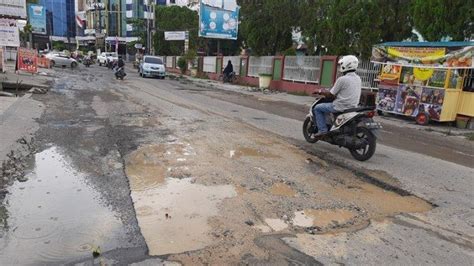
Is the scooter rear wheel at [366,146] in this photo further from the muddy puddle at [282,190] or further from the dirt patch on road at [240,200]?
the muddy puddle at [282,190]

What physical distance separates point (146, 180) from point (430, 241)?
3.51 metres

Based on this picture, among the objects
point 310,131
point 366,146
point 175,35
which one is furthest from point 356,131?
point 175,35

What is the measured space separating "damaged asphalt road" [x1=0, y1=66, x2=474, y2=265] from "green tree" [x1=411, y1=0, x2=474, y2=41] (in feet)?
26.9

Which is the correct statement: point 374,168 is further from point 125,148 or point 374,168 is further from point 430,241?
point 125,148

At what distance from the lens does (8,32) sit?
17688mm

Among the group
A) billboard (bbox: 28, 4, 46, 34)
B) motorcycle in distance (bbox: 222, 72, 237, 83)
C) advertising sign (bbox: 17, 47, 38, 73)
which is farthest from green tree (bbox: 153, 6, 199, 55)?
advertising sign (bbox: 17, 47, 38, 73)

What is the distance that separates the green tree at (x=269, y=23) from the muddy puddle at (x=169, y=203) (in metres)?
20.3

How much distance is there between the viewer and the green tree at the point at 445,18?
13852 millimetres

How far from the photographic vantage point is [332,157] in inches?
289

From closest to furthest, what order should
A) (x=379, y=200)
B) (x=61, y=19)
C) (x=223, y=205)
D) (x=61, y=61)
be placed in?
(x=223, y=205) < (x=379, y=200) < (x=61, y=61) < (x=61, y=19)

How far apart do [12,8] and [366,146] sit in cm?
1639

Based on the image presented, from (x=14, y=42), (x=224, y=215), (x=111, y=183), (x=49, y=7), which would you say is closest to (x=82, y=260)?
(x=224, y=215)

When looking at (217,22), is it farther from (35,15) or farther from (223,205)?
(223,205)

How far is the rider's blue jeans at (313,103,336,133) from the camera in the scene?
25.4 feet
